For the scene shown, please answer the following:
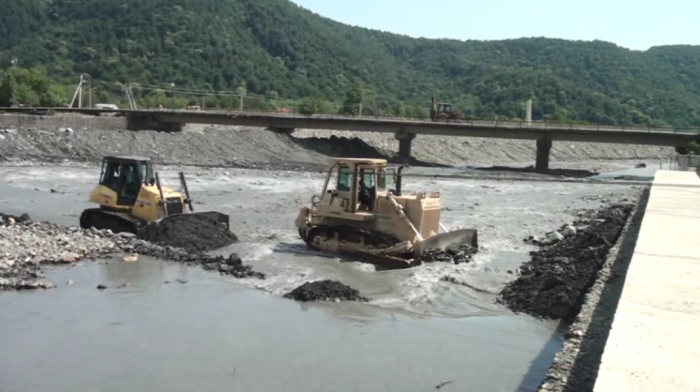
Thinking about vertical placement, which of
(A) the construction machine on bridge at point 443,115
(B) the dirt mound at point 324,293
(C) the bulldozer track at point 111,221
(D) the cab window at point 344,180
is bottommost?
(B) the dirt mound at point 324,293

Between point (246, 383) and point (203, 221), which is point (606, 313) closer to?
point (246, 383)

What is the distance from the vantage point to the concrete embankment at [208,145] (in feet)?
173

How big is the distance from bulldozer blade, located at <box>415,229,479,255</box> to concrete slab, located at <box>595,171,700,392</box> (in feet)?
15.4

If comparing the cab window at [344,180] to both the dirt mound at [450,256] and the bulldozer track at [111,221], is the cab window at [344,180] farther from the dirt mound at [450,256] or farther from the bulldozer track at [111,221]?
the bulldozer track at [111,221]

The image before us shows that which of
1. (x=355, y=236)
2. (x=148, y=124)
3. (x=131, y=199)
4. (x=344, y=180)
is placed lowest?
(x=355, y=236)

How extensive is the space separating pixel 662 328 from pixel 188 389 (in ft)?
18.7

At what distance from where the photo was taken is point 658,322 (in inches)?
336

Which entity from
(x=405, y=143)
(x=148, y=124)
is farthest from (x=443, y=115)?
(x=148, y=124)

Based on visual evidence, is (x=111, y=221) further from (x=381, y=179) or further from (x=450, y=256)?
(x=450, y=256)

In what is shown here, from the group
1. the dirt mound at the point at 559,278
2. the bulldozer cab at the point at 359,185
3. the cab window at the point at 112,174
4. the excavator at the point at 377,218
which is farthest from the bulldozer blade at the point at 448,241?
the cab window at the point at 112,174

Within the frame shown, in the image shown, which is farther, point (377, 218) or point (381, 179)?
point (381, 179)

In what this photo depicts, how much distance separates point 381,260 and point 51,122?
4407 cm

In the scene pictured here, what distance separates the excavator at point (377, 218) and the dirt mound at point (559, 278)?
8.17 feet

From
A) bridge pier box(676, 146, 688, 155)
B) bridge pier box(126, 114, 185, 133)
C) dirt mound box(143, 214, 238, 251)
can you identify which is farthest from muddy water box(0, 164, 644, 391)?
bridge pier box(126, 114, 185, 133)
